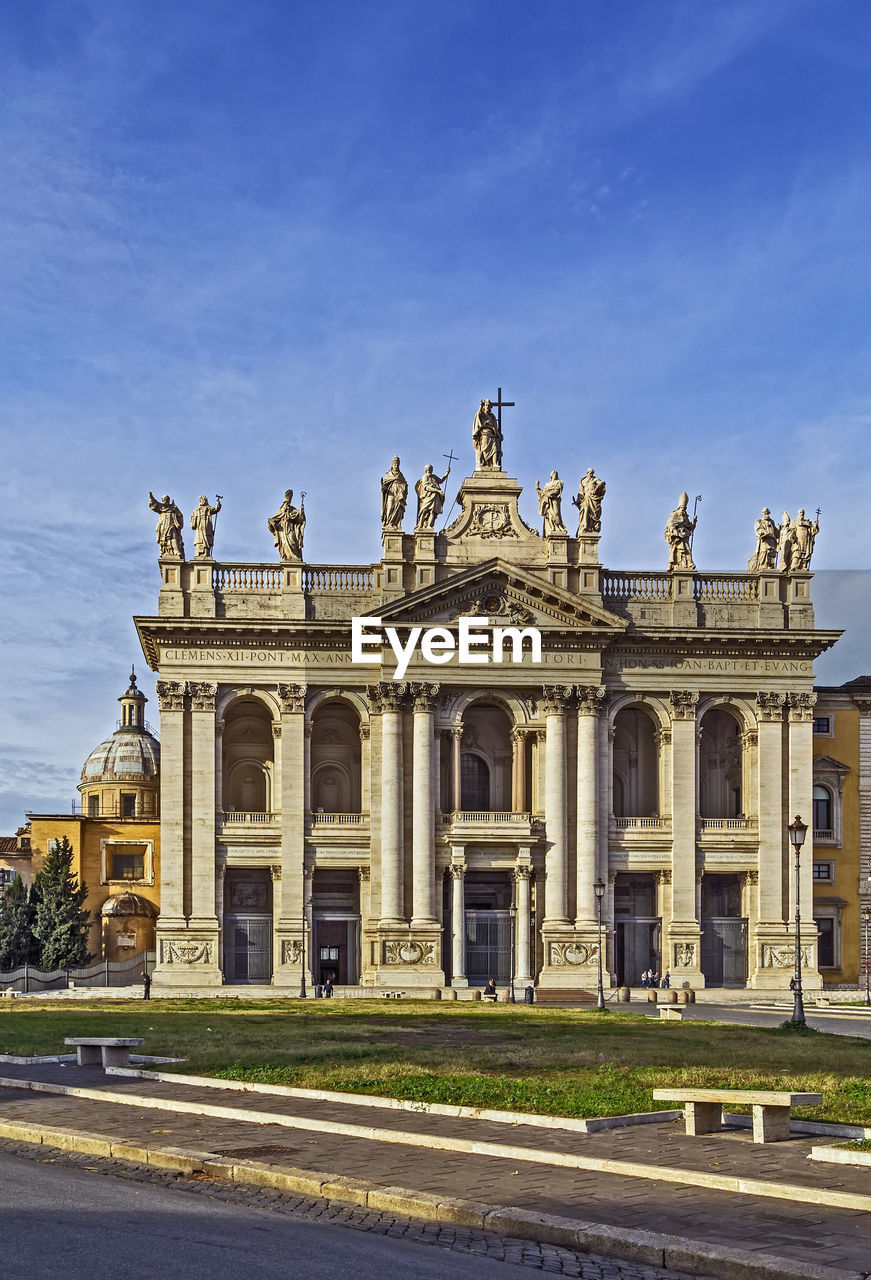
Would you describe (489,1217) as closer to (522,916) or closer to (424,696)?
(522,916)

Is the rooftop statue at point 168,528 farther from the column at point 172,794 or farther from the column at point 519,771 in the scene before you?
the column at point 519,771

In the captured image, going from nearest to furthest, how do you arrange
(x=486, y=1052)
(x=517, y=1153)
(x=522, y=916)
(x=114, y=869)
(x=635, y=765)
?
(x=517, y=1153) → (x=486, y=1052) → (x=522, y=916) → (x=635, y=765) → (x=114, y=869)

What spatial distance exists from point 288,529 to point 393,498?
16.2ft

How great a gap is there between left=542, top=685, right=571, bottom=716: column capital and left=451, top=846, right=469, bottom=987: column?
721cm

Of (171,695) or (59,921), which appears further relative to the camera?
(59,921)

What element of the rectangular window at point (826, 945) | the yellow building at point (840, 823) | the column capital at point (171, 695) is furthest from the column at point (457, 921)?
the rectangular window at point (826, 945)

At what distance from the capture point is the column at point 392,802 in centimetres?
7119

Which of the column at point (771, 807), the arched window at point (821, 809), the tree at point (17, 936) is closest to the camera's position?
the column at point (771, 807)

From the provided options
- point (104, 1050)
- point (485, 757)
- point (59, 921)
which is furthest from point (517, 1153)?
point (59, 921)

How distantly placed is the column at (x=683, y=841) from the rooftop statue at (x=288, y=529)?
59.2 ft

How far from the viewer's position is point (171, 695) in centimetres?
Result: 7181

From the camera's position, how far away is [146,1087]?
24.2 m

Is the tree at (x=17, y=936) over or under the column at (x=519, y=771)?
under

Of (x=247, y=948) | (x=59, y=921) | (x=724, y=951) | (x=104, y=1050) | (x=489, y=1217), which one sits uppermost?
(x=489, y=1217)
